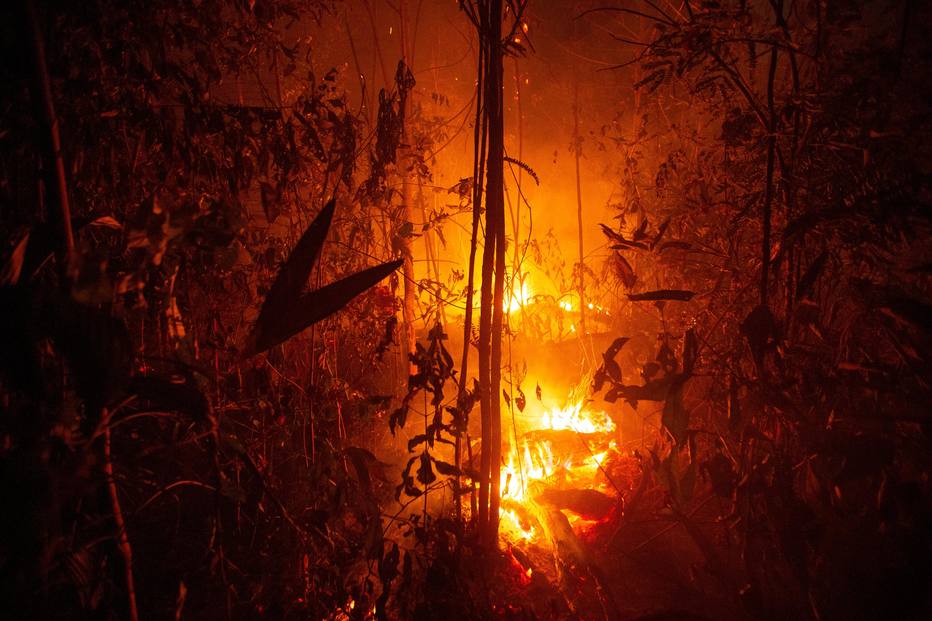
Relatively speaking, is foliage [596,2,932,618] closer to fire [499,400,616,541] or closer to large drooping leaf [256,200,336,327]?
large drooping leaf [256,200,336,327]

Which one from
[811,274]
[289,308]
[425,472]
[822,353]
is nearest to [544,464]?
[425,472]

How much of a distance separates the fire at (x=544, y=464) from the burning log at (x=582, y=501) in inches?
4.0

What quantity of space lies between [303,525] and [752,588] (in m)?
2.24

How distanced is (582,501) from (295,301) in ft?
12.1

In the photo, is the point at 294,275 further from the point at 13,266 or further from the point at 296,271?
the point at 13,266

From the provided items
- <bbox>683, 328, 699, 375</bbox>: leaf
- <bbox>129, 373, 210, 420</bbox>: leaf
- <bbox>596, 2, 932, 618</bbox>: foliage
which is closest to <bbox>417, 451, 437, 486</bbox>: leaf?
<bbox>596, 2, 932, 618</bbox>: foliage

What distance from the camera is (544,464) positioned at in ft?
14.8

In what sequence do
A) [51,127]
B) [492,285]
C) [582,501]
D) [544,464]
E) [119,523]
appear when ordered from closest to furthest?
[51,127]
[119,523]
[492,285]
[582,501]
[544,464]

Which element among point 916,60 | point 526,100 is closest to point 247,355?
point 916,60

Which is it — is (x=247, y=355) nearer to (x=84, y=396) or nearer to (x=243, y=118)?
(x=84, y=396)

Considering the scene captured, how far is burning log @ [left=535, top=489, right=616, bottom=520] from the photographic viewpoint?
3.90 m

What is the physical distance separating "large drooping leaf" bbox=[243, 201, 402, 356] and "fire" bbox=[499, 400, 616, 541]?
93.3 inches

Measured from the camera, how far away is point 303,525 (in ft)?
6.33

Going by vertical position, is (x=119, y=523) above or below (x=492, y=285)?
below
